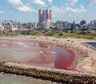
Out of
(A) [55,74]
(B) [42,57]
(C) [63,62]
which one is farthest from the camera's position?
(B) [42,57]

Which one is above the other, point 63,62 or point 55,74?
point 55,74

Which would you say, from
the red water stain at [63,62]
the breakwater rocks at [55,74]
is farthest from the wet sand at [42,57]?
the breakwater rocks at [55,74]

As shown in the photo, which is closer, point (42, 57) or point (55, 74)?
point (55, 74)

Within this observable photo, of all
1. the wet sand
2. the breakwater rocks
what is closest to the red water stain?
the wet sand

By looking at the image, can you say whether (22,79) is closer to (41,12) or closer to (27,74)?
(27,74)

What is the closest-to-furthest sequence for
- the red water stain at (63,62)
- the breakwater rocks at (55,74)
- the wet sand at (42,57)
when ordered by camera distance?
1. the breakwater rocks at (55,74)
2. the red water stain at (63,62)
3. the wet sand at (42,57)

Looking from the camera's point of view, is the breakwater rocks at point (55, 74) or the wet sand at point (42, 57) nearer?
the breakwater rocks at point (55, 74)

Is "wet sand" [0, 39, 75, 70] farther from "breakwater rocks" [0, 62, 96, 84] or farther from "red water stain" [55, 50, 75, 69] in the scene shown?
"breakwater rocks" [0, 62, 96, 84]

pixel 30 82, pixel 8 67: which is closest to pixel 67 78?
pixel 30 82

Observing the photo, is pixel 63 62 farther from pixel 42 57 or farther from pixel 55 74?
pixel 55 74

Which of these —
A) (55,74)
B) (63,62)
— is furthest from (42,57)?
(55,74)

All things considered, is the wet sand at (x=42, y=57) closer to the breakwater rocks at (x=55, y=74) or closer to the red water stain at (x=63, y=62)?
the red water stain at (x=63, y=62)
